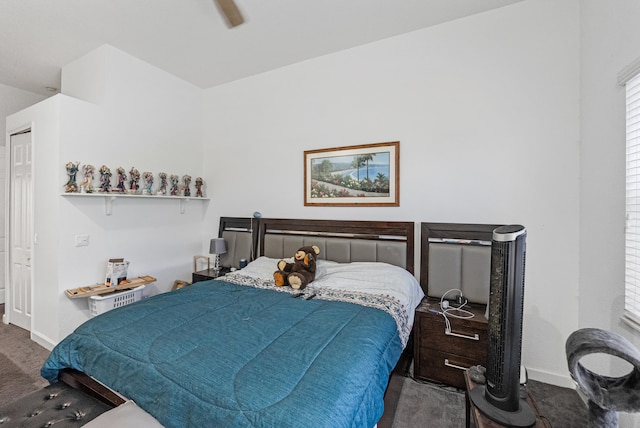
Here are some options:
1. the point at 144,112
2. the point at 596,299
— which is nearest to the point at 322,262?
the point at 596,299

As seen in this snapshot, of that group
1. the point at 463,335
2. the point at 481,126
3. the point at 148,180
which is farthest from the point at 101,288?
the point at 481,126

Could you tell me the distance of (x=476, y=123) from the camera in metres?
2.54

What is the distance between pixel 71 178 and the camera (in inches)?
107

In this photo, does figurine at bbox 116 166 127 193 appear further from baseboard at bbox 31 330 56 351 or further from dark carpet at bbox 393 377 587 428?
dark carpet at bbox 393 377 587 428

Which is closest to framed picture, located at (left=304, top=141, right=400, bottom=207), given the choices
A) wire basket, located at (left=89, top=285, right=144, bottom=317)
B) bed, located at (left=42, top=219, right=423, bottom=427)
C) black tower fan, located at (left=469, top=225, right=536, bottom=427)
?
bed, located at (left=42, top=219, right=423, bottom=427)

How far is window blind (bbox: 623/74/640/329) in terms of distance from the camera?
1520mm

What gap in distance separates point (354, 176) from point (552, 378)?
2459 millimetres

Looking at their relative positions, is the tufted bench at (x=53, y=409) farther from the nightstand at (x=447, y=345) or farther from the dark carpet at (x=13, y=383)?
the nightstand at (x=447, y=345)

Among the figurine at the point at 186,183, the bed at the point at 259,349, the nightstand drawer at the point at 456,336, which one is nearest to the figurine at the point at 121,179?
the figurine at the point at 186,183

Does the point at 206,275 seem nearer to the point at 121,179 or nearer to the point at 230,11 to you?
the point at 121,179

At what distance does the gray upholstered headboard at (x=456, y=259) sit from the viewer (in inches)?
95.2

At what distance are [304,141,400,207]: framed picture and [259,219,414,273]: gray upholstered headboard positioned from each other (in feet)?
0.82

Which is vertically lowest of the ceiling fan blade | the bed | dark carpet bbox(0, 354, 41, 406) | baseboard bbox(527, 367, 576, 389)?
dark carpet bbox(0, 354, 41, 406)

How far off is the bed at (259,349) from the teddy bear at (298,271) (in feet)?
0.27
